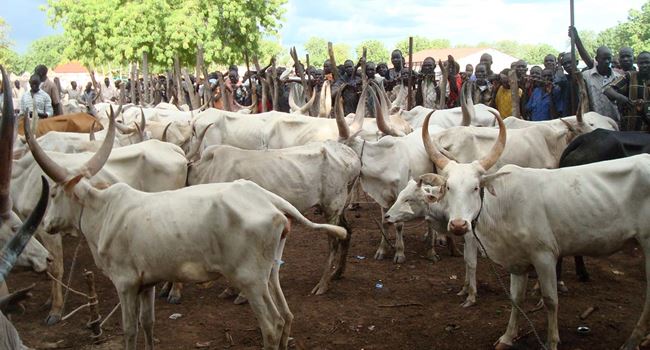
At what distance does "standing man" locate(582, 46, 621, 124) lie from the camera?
933cm

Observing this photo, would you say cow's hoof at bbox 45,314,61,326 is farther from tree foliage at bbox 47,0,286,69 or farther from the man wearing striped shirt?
tree foliage at bbox 47,0,286,69

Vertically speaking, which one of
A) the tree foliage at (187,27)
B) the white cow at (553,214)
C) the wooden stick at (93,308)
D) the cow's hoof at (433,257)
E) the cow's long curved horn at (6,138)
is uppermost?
the tree foliage at (187,27)

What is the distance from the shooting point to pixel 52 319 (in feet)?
20.6

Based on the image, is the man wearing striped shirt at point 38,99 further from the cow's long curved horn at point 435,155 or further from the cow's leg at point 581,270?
the cow's leg at point 581,270

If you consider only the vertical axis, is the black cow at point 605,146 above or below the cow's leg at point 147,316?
above

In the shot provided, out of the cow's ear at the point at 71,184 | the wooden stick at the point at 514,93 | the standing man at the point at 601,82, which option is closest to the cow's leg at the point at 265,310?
the cow's ear at the point at 71,184

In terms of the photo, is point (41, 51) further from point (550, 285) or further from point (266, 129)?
point (550, 285)

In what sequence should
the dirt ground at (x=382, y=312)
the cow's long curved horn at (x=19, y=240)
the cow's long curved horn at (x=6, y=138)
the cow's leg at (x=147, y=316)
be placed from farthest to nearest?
the dirt ground at (x=382, y=312), the cow's leg at (x=147, y=316), the cow's long curved horn at (x=6, y=138), the cow's long curved horn at (x=19, y=240)

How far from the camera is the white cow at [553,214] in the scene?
5.02 meters

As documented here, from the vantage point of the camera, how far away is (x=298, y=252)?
852 cm

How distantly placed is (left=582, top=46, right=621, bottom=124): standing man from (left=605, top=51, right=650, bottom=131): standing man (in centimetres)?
97

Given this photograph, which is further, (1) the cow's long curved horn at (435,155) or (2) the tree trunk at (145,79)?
(2) the tree trunk at (145,79)

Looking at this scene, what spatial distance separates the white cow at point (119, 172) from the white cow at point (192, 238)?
171 centimetres

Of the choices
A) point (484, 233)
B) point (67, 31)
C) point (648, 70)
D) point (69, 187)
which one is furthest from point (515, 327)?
point (67, 31)
